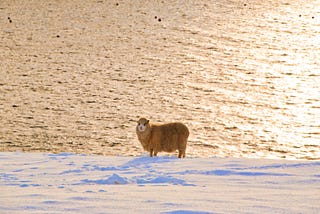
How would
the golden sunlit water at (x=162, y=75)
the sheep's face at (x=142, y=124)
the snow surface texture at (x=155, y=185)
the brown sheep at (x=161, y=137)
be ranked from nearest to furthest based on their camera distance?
1. the snow surface texture at (x=155, y=185)
2. the sheep's face at (x=142, y=124)
3. the brown sheep at (x=161, y=137)
4. the golden sunlit water at (x=162, y=75)

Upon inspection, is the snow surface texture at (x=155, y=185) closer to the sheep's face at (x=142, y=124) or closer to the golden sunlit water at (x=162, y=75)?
the sheep's face at (x=142, y=124)

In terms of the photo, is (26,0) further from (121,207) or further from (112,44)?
(121,207)

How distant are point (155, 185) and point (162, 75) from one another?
15344 millimetres

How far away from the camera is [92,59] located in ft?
75.4

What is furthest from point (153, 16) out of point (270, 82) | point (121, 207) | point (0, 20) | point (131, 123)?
point (121, 207)

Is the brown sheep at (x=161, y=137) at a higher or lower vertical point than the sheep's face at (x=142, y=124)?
lower

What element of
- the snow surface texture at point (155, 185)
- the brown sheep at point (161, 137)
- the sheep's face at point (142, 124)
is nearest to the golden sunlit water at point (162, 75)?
the brown sheep at point (161, 137)

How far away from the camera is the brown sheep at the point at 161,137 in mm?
10234

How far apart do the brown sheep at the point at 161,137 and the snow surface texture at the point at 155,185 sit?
6.07 ft

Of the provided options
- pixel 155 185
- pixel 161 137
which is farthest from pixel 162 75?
pixel 155 185

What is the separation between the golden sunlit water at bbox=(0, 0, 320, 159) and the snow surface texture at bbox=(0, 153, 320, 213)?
5520 mm

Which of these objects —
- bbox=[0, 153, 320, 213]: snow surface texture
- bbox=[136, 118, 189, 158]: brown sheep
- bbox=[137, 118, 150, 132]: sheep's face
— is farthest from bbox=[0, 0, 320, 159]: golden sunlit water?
bbox=[0, 153, 320, 213]: snow surface texture

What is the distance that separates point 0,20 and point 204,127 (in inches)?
606

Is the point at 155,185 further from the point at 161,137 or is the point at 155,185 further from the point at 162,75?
the point at 162,75
